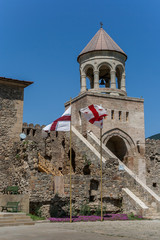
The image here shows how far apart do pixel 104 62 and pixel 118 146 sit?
24.9 ft

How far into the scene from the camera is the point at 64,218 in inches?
620

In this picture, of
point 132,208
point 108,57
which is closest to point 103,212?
point 132,208

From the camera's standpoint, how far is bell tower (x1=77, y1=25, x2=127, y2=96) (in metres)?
27.8

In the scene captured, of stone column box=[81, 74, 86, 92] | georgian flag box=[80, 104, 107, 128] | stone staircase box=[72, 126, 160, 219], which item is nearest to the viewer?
georgian flag box=[80, 104, 107, 128]

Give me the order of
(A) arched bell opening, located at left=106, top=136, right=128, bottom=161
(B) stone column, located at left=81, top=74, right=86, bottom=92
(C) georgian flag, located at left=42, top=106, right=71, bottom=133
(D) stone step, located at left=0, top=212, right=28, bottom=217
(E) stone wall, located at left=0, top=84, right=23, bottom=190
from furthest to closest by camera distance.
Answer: (B) stone column, located at left=81, top=74, right=86, bottom=92 → (A) arched bell opening, located at left=106, top=136, right=128, bottom=161 → (E) stone wall, located at left=0, top=84, right=23, bottom=190 → (C) georgian flag, located at left=42, top=106, right=71, bottom=133 → (D) stone step, located at left=0, top=212, right=28, bottom=217

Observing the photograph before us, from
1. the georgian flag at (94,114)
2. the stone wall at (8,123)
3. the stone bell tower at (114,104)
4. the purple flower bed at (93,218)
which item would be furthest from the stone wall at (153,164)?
the stone wall at (8,123)

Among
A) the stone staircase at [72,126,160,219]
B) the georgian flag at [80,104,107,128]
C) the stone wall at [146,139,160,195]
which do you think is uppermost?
the georgian flag at [80,104,107,128]

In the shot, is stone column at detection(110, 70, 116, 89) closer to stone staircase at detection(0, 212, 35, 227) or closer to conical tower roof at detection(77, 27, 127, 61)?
conical tower roof at detection(77, 27, 127, 61)

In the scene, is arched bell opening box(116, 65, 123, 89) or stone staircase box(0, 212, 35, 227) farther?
arched bell opening box(116, 65, 123, 89)

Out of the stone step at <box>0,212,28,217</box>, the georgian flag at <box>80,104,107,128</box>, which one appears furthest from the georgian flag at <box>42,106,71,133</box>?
the stone step at <box>0,212,28,217</box>

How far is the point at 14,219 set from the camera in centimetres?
1391

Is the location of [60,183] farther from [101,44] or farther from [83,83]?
[101,44]

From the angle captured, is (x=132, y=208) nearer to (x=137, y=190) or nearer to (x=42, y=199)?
(x=137, y=190)

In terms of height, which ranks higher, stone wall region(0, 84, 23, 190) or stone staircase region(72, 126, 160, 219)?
stone wall region(0, 84, 23, 190)
